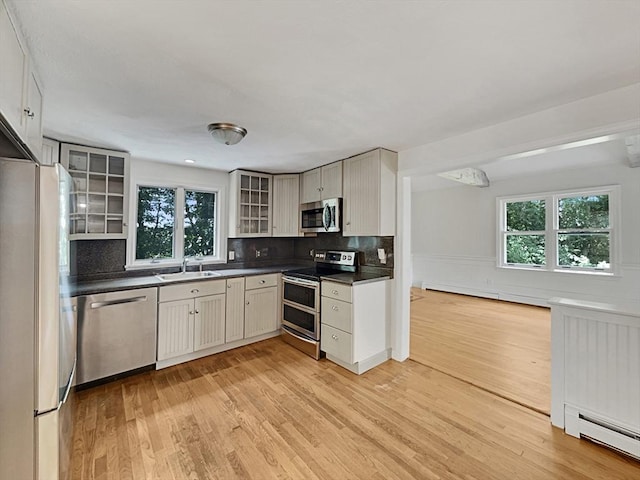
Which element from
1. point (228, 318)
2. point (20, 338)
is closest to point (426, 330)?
point (228, 318)

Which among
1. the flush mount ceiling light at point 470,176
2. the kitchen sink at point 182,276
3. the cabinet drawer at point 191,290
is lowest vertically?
the cabinet drawer at point 191,290

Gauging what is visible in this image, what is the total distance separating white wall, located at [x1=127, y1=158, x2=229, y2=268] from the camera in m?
3.30

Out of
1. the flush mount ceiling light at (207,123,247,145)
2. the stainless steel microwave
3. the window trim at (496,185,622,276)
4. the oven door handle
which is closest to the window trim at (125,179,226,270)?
the oven door handle

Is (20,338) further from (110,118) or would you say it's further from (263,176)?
(263,176)

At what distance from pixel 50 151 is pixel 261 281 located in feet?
8.11

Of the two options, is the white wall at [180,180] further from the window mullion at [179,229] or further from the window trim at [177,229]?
the window mullion at [179,229]

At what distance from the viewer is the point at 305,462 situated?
172cm

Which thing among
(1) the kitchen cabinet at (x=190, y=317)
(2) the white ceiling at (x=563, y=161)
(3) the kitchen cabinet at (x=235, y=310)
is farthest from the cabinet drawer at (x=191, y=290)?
(2) the white ceiling at (x=563, y=161)

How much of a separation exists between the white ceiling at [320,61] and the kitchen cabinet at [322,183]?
39.6 inches

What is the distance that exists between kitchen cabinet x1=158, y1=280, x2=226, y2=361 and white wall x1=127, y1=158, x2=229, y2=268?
80cm

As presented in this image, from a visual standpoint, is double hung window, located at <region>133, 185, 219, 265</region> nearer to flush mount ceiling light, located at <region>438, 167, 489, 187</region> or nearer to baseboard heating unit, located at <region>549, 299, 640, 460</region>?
baseboard heating unit, located at <region>549, 299, 640, 460</region>

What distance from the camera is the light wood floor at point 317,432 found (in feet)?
5.45

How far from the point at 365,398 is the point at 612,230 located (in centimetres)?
509

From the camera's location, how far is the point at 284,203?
4.17m
